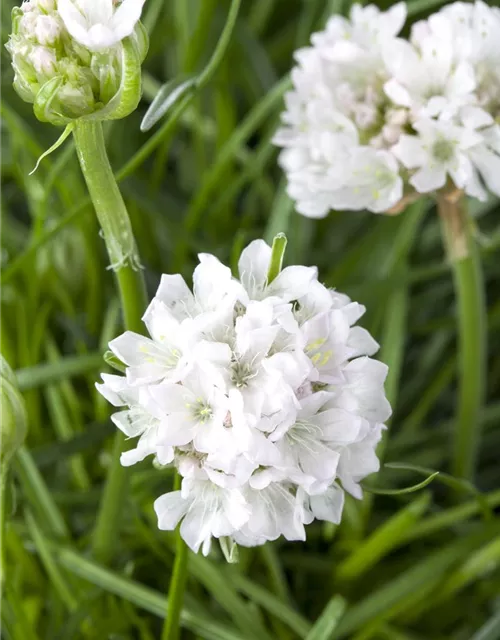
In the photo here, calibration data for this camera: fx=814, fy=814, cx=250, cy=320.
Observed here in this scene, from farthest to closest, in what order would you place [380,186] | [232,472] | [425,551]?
[425,551]
[380,186]
[232,472]

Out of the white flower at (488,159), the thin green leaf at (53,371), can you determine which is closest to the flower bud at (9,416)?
the thin green leaf at (53,371)

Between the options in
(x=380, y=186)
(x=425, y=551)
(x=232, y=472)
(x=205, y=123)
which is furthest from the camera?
(x=205, y=123)

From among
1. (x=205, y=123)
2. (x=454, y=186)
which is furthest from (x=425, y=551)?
(x=205, y=123)

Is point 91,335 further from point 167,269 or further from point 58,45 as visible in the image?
point 58,45

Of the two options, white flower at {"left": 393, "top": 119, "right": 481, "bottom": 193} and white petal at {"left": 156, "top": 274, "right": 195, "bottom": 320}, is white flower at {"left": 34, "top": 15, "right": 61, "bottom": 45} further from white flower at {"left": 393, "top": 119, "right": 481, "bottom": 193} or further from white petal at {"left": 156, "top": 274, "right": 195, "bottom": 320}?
white flower at {"left": 393, "top": 119, "right": 481, "bottom": 193}

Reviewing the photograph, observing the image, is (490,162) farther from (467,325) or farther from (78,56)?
(78,56)

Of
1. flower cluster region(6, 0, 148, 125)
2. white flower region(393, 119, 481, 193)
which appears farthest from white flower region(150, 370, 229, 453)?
white flower region(393, 119, 481, 193)

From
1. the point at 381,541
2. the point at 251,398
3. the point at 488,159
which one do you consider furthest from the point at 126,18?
the point at 381,541

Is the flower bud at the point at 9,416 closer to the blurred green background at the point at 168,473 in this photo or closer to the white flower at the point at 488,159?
the blurred green background at the point at 168,473
